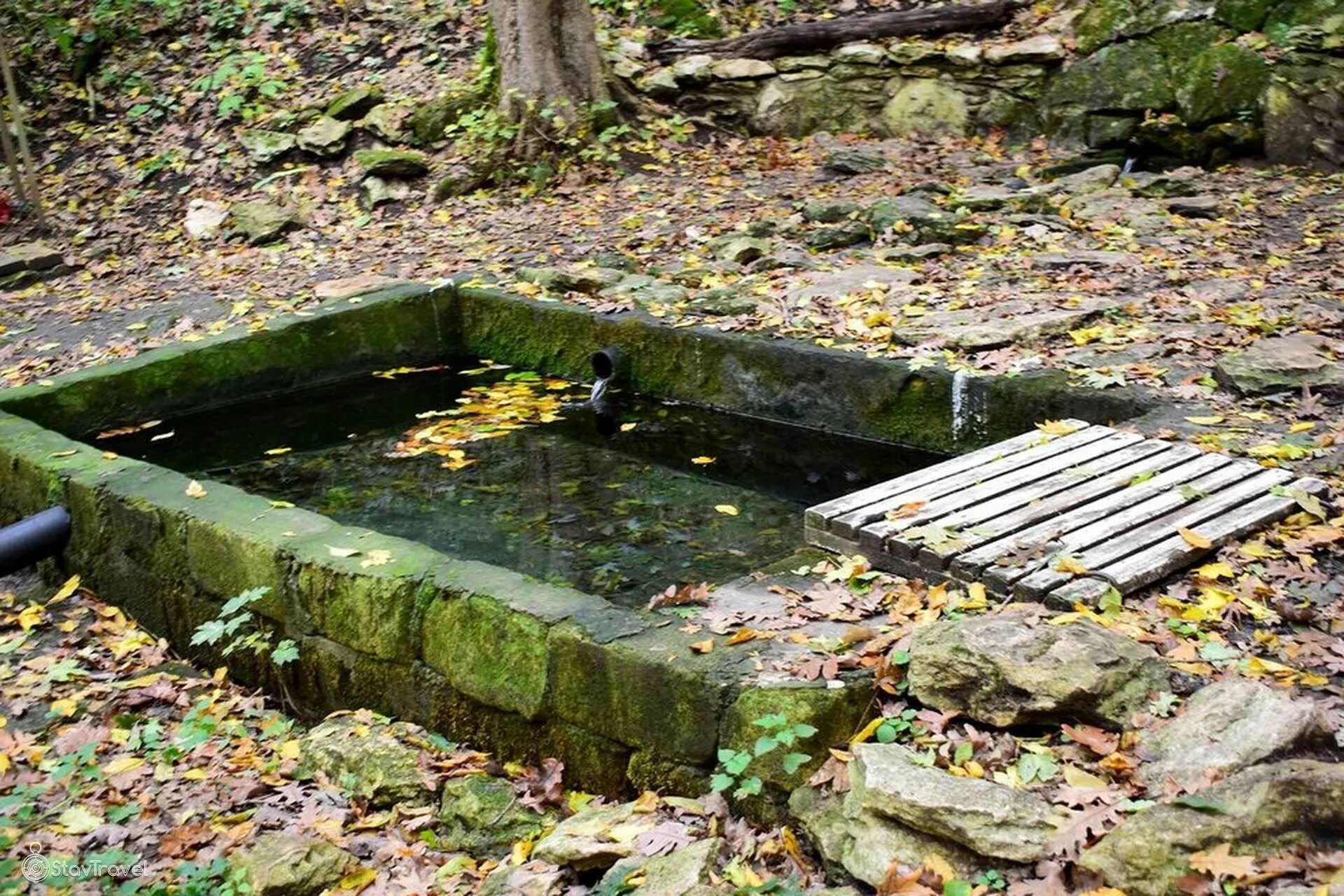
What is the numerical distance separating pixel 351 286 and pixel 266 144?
12.0 ft

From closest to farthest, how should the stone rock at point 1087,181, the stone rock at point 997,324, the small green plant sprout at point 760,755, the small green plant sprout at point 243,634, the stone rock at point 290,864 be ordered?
the small green plant sprout at point 760,755, the stone rock at point 290,864, the small green plant sprout at point 243,634, the stone rock at point 997,324, the stone rock at point 1087,181

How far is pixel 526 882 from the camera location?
331 cm

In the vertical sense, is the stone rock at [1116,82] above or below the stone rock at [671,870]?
above

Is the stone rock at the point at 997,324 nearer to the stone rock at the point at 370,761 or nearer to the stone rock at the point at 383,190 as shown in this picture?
the stone rock at the point at 370,761

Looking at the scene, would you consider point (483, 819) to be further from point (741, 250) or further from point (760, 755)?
point (741, 250)

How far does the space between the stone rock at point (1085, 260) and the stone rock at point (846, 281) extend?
0.75 m

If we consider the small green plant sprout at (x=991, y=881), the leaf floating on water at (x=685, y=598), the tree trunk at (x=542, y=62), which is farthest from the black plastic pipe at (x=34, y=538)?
the tree trunk at (x=542, y=62)

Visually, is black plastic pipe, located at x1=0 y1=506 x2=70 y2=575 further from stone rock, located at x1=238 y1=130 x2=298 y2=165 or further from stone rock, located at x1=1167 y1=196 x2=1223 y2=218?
stone rock, located at x1=1167 y1=196 x2=1223 y2=218

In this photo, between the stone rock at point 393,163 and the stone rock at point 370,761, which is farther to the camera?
the stone rock at point 393,163

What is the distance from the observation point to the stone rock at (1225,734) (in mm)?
2826

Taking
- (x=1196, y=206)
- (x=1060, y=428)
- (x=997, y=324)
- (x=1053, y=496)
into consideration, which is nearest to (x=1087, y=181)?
(x=1196, y=206)

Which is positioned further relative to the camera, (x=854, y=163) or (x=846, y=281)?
(x=854, y=163)

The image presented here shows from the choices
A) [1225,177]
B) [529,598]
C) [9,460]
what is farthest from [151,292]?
[1225,177]

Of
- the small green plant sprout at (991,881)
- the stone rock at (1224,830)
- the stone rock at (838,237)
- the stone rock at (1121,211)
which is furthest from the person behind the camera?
the stone rock at (838,237)
